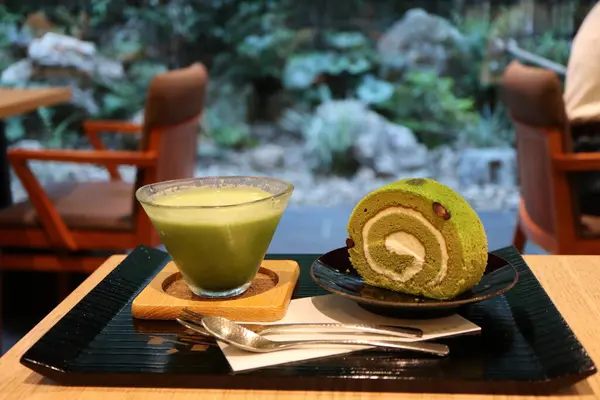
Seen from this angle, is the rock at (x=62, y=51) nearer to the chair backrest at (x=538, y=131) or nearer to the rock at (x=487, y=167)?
the rock at (x=487, y=167)

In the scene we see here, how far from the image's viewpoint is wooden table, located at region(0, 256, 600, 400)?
28.2 inches

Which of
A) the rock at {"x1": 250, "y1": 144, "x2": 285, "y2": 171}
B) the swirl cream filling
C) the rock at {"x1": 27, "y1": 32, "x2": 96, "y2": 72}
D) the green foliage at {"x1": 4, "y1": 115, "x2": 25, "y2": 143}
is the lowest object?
the rock at {"x1": 250, "y1": 144, "x2": 285, "y2": 171}

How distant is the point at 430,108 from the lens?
4.25 m

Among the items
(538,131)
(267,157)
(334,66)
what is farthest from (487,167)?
(538,131)

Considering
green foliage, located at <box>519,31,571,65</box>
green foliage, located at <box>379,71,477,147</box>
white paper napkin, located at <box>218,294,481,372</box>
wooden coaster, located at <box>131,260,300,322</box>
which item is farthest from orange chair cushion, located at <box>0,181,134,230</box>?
green foliage, located at <box>519,31,571,65</box>

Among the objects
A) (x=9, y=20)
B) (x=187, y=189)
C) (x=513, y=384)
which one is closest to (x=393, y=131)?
(x=9, y=20)

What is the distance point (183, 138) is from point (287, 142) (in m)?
1.90

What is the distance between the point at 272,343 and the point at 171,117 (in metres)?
1.66

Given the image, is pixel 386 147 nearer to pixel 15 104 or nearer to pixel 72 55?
pixel 72 55

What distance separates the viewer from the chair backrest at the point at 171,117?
2.30m

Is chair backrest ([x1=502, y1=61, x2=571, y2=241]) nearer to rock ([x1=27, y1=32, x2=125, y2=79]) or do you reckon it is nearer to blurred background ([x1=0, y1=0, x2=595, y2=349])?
blurred background ([x1=0, y1=0, x2=595, y2=349])

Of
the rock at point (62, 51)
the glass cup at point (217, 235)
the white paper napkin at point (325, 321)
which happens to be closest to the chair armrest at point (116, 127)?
the rock at point (62, 51)

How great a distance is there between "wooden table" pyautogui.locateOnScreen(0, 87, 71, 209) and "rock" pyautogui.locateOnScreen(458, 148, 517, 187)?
7.56ft

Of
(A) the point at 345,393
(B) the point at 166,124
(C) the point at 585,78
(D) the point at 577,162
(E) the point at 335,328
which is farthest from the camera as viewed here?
(C) the point at 585,78
